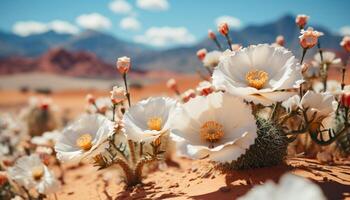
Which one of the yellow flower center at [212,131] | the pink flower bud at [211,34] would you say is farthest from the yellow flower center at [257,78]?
the pink flower bud at [211,34]

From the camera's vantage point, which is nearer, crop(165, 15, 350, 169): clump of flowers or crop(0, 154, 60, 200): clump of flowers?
crop(165, 15, 350, 169): clump of flowers

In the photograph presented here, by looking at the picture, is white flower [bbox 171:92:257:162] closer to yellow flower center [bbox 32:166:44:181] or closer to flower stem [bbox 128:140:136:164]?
flower stem [bbox 128:140:136:164]

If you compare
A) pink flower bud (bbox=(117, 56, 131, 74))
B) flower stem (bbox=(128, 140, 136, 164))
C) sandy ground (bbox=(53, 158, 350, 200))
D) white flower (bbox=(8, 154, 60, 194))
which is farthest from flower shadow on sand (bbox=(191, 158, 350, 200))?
white flower (bbox=(8, 154, 60, 194))

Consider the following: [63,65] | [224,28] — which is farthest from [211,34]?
[63,65]

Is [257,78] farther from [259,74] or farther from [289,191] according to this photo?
[289,191]

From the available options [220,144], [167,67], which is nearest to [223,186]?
[220,144]
